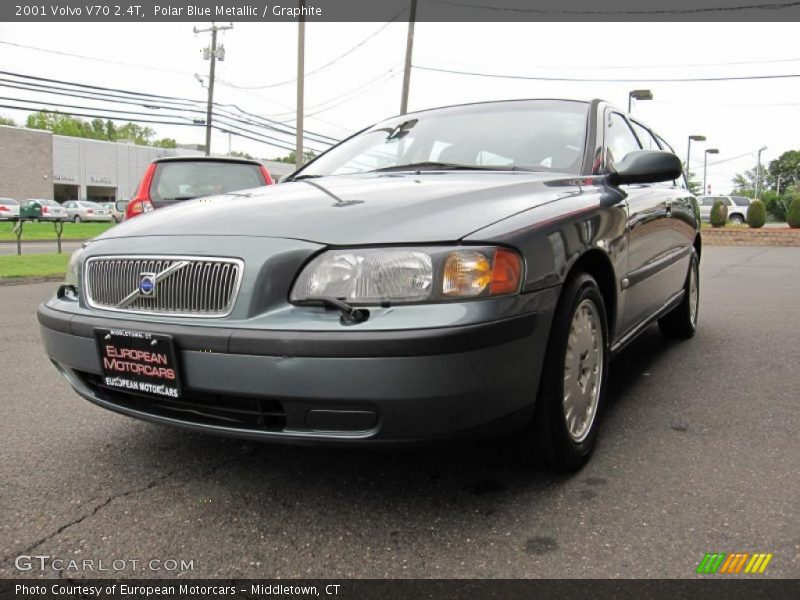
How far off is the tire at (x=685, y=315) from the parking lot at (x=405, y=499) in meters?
1.48

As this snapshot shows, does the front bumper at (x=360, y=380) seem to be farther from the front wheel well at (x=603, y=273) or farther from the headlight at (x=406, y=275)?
the front wheel well at (x=603, y=273)

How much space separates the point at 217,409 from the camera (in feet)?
6.90

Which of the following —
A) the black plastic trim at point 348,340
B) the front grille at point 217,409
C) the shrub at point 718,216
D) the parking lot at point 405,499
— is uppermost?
the shrub at point 718,216

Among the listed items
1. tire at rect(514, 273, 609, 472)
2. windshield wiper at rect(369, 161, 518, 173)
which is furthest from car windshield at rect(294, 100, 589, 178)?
tire at rect(514, 273, 609, 472)

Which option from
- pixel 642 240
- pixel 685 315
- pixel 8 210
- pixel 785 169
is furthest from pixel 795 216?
pixel 785 169

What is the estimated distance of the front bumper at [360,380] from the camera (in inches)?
74.0

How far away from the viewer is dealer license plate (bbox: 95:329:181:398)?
82.0 inches

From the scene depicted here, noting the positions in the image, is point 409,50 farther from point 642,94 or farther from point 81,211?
point 81,211

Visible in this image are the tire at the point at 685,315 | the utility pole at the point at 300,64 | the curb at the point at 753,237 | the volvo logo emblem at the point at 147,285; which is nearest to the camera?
the volvo logo emblem at the point at 147,285

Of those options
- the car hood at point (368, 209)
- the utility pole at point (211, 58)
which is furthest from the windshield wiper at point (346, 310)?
the utility pole at point (211, 58)

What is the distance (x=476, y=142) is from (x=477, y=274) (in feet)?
4.92

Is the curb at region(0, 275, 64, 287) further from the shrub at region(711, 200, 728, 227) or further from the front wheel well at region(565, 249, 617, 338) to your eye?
the shrub at region(711, 200, 728, 227)

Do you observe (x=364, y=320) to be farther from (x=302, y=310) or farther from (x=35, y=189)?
(x=35, y=189)

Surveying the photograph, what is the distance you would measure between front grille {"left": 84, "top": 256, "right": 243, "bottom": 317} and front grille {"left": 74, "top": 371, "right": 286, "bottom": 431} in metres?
0.27
